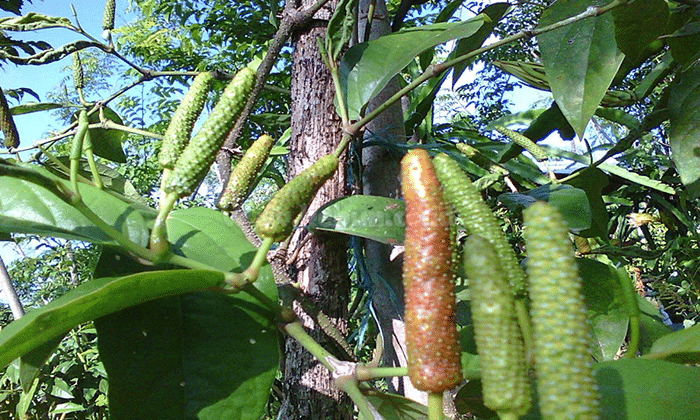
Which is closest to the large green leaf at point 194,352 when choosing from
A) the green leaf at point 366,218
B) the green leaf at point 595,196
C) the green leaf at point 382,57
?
the green leaf at point 366,218

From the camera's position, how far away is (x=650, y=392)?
0.28 m

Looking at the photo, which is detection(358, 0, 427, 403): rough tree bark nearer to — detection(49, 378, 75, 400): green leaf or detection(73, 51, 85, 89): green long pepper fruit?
detection(73, 51, 85, 89): green long pepper fruit

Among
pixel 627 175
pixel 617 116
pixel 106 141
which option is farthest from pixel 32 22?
pixel 627 175

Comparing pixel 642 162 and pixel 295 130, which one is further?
pixel 642 162

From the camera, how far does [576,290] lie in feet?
0.72

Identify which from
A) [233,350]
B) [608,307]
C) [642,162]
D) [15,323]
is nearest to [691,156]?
[608,307]

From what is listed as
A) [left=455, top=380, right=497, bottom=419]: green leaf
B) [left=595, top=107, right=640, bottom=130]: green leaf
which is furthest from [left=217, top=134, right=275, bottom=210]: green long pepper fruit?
[left=595, top=107, right=640, bottom=130]: green leaf

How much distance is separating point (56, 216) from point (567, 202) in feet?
1.61

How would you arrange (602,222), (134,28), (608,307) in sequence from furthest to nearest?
1. (134,28)
2. (602,222)
3. (608,307)

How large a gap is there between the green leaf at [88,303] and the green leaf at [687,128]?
520mm

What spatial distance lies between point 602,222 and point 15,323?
79 cm

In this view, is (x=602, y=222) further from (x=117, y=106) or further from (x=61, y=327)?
(x=117, y=106)

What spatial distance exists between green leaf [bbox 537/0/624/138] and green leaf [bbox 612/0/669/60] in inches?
0.6

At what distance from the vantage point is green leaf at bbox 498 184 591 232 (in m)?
0.55
